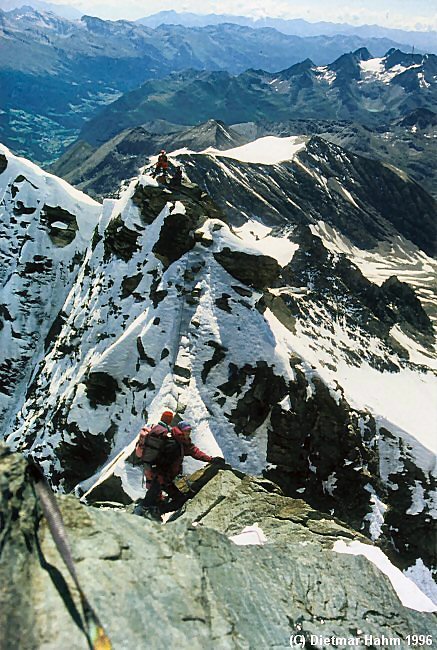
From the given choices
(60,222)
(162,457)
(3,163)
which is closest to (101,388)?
(162,457)

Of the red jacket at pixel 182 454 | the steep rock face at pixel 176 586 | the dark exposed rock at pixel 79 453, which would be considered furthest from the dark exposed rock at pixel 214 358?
the steep rock face at pixel 176 586

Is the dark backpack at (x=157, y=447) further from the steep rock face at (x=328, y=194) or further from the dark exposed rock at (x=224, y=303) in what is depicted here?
the steep rock face at (x=328, y=194)

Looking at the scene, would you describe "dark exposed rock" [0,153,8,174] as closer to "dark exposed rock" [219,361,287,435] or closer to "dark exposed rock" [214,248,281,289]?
Answer: "dark exposed rock" [214,248,281,289]

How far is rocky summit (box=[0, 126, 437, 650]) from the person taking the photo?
8.26 metres

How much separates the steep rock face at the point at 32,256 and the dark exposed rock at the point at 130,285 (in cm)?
1752

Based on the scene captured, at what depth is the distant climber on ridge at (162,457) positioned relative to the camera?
49.4ft

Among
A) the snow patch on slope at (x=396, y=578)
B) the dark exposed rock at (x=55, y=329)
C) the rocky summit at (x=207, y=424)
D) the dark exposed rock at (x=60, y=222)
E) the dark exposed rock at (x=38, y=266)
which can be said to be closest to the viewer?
the rocky summit at (x=207, y=424)

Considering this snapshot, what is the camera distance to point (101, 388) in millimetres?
30391

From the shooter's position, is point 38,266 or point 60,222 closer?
point 38,266

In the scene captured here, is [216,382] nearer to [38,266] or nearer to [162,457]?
[162,457]

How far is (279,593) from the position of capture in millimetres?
10039

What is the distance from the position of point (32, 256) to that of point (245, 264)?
95.9 ft

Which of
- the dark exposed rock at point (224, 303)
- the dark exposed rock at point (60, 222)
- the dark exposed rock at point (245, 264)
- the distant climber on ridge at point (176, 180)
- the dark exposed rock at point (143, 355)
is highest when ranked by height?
the distant climber on ridge at point (176, 180)

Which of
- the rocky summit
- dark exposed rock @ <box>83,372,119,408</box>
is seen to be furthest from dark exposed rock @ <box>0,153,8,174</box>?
dark exposed rock @ <box>83,372,119,408</box>
